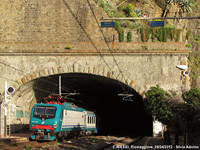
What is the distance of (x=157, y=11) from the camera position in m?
58.6

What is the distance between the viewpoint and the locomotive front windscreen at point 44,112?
2520cm

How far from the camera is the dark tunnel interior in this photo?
34188mm

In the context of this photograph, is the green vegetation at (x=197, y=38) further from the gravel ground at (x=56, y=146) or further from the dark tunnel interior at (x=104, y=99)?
the gravel ground at (x=56, y=146)

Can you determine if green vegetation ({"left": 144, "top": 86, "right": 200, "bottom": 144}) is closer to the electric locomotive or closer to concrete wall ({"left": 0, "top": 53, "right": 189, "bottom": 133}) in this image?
concrete wall ({"left": 0, "top": 53, "right": 189, "bottom": 133})

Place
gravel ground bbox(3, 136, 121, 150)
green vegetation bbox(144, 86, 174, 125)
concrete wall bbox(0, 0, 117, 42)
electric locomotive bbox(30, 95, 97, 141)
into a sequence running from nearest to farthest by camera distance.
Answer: gravel ground bbox(3, 136, 121, 150) → electric locomotive bbox(30, 95, 97, 141) → green vegetation bbox(144, 86, 174, 125) → concrete wall bbox(0, 0, 117, 42)

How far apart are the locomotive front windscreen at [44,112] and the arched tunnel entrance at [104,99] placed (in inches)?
285

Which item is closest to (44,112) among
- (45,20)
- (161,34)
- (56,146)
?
(56,146)

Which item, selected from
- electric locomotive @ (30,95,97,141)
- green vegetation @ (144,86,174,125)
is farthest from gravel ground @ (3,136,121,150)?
green vegetation @ (144,86,174,125)

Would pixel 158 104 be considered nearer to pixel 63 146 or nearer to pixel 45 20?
pixel 63 146

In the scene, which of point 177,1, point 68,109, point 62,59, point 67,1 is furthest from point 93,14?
point 177,1

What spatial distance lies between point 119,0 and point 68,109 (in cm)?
3034

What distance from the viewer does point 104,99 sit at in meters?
47.2

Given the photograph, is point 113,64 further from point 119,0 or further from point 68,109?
point 119,0

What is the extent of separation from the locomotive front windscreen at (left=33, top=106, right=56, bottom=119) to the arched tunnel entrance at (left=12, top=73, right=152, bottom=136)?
23.7 ft
